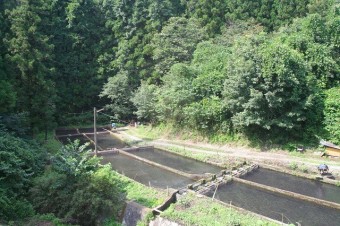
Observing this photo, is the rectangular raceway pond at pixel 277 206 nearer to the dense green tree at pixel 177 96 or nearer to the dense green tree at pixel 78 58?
the dense green tree at pixel 177 96

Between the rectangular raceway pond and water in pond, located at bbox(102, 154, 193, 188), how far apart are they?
294 centimetres

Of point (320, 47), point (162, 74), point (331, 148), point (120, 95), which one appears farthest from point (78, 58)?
point (331, 148)

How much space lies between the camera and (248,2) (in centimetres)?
4350

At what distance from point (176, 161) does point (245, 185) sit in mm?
6893

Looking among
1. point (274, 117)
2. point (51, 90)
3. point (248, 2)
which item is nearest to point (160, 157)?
point (274, 117)

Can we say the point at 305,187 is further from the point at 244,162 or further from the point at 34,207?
the point at 34,207

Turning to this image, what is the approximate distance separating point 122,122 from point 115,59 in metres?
9.69

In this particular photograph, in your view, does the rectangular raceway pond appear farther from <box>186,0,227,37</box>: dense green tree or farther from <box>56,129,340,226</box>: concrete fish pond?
<box>186,0,227,37</box>: dense green tree

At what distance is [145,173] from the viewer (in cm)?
2136

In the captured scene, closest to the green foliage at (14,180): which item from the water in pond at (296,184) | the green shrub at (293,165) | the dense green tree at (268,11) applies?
the water in pond at (296,184)

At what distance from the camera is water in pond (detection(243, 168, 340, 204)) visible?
17234 millimetres

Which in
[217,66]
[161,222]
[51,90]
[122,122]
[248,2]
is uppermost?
[248,2]

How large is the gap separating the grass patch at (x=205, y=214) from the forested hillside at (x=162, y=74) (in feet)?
11.4

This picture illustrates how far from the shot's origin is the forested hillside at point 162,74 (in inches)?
751
